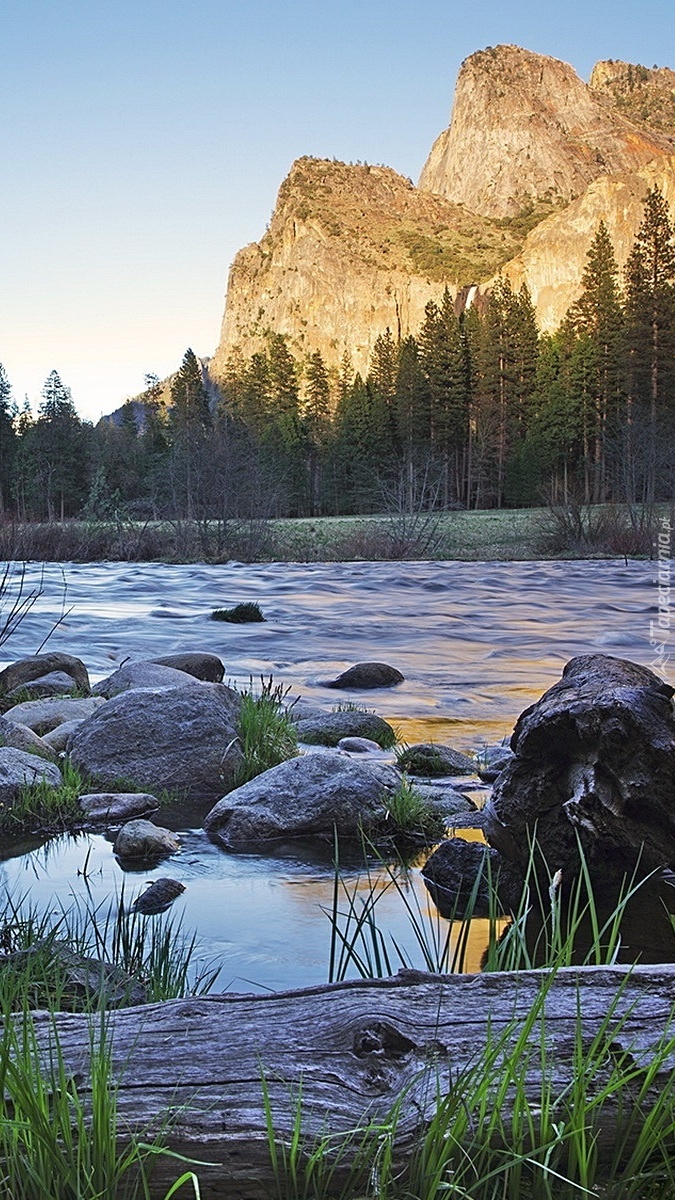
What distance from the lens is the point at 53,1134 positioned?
1.57 m

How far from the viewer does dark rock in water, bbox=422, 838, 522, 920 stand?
449 cm

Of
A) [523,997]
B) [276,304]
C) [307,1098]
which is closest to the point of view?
[307,1098]

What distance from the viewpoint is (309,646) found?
49.8ft

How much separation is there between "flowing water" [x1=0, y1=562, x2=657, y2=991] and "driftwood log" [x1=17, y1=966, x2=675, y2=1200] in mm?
1698

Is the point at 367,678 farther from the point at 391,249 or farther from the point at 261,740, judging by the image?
the point at 391,249

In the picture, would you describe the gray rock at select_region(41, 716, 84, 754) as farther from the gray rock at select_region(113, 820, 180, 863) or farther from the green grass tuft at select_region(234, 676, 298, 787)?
the gray rock at select_region(113, 820, 180, 863)

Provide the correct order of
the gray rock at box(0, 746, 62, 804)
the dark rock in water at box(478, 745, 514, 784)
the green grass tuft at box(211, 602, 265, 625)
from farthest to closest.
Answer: the green grass tuft at box(211, 602, 265, 625)
the dark rock in water at box(478, 745, 514, 784)
the gray rock at box(0, 746, 62, 804)

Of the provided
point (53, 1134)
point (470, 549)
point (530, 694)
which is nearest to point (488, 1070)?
point (53, 1134)

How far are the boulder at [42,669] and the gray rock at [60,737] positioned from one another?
242cm

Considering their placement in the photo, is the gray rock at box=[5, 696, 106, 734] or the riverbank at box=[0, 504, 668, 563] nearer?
the gray rock at box=[5, 696, 106, 734]

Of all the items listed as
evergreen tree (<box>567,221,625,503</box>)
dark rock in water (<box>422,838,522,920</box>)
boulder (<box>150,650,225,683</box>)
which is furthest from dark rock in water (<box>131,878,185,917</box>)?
evergreen tree (<box>567,221,625,503</box>)

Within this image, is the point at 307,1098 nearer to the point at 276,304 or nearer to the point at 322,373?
the point at 322,373

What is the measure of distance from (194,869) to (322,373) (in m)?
101

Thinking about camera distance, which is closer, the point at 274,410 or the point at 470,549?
the point at 470,549
